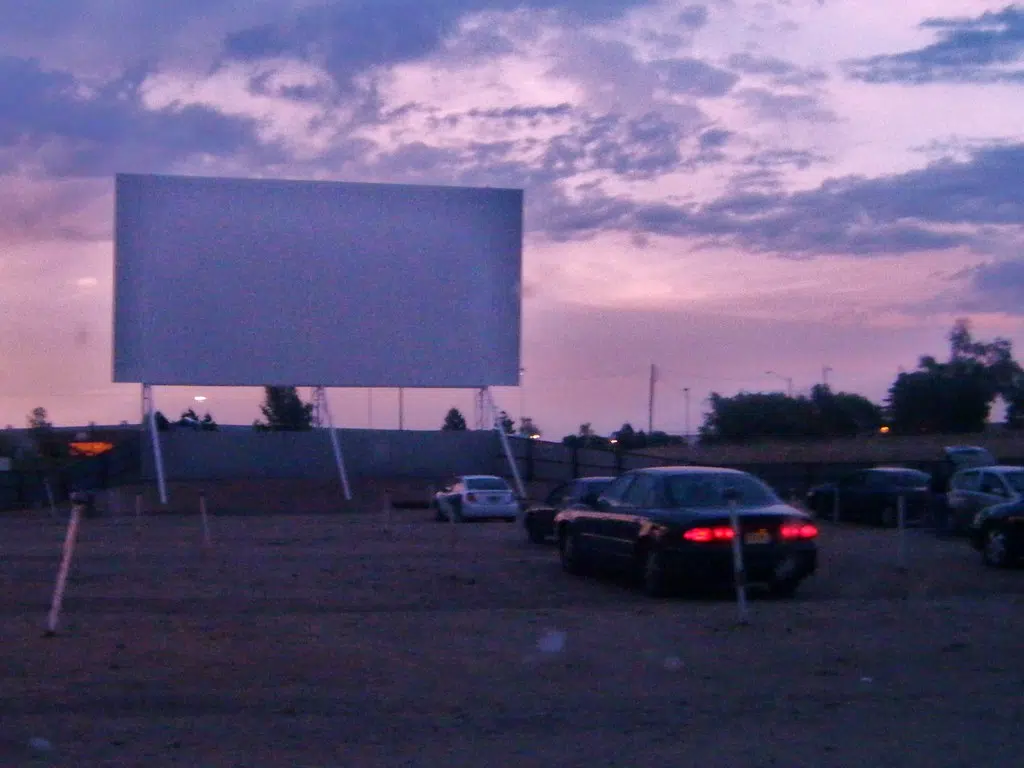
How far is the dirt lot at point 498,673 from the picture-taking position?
7.79 meters

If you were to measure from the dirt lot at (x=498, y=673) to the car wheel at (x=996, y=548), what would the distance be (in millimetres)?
863

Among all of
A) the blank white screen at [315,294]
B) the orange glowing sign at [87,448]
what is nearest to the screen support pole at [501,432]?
the blank white screen at [315,294]

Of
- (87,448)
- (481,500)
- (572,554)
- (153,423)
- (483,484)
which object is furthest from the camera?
(87,448)

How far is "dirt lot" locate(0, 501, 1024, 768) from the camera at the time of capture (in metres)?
7.79

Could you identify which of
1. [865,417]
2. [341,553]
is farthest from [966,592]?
[865,417]

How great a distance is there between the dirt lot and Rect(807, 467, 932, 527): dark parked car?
12.8 m

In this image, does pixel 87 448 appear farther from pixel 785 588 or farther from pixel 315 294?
pixel 785 588

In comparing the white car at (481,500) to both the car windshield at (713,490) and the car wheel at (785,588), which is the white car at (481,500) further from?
the car wheel at (785,588)

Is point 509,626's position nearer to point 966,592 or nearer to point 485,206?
point 966,592

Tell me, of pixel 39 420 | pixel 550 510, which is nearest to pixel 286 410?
pixel 39 420

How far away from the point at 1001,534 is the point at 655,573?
6.54 metres

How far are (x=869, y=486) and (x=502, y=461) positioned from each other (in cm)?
2131

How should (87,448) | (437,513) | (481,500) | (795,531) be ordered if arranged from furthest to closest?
(87,448) < (437,513) < (481,500) < (795,531)

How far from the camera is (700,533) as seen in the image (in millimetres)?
14461
